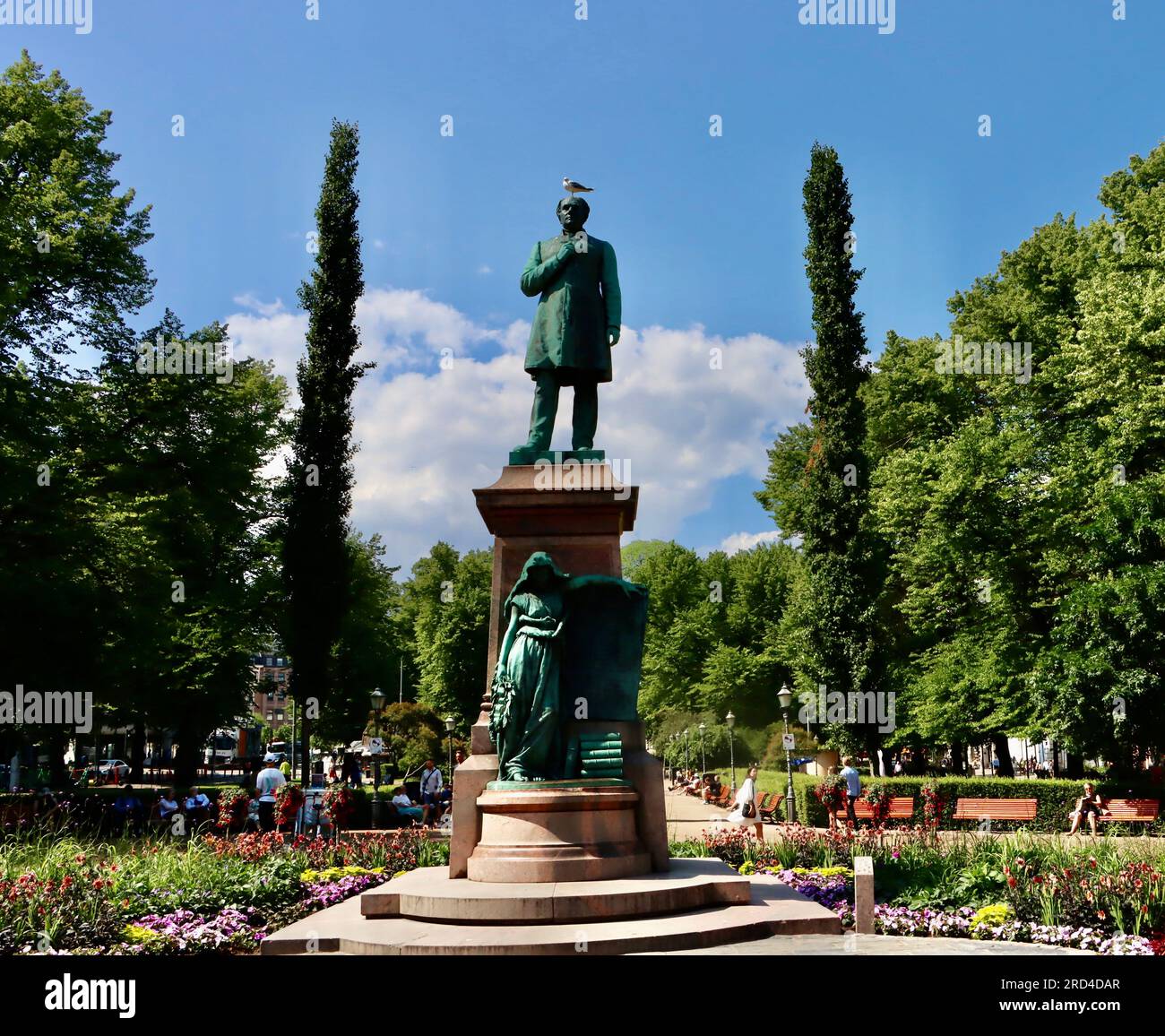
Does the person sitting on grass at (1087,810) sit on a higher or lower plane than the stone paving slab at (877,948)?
lower

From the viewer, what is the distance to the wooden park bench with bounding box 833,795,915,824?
24.2 m

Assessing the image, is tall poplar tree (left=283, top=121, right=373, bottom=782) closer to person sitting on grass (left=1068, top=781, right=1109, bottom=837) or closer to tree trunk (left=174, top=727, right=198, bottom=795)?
tree trunk (left=174, top=727, right=198, bottom=795)

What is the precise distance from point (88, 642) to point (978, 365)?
24647 millimetres

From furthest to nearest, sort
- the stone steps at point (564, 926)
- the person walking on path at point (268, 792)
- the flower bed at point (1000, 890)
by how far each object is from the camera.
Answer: the person walking on path at point (268, 792) → the flower bed at point (1000, 890) → the stone steps at point (564, 926)

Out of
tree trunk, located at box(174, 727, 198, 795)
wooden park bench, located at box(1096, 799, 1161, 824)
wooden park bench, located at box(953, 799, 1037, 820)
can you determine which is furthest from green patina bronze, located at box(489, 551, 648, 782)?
tree trunk, located at box(174, 727, 198, 795)

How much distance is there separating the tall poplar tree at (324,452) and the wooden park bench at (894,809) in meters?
15.8

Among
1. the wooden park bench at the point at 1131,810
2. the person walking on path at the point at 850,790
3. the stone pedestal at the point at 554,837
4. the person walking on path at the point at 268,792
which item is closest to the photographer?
the stone pedestal at the point at 554,837

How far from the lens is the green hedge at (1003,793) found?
81.4ft

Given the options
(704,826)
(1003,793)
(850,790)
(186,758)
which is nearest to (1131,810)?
(1003,793)

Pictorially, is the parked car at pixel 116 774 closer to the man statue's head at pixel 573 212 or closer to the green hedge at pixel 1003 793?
the green hedge at pixel 1003 793

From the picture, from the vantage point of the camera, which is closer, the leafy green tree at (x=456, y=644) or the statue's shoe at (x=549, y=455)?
the statue's shoe at (x=549, y=455)

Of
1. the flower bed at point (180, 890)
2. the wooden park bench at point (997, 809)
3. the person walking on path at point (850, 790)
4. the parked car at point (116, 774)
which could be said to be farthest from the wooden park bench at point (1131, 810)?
the parked car at point (116, 774)
